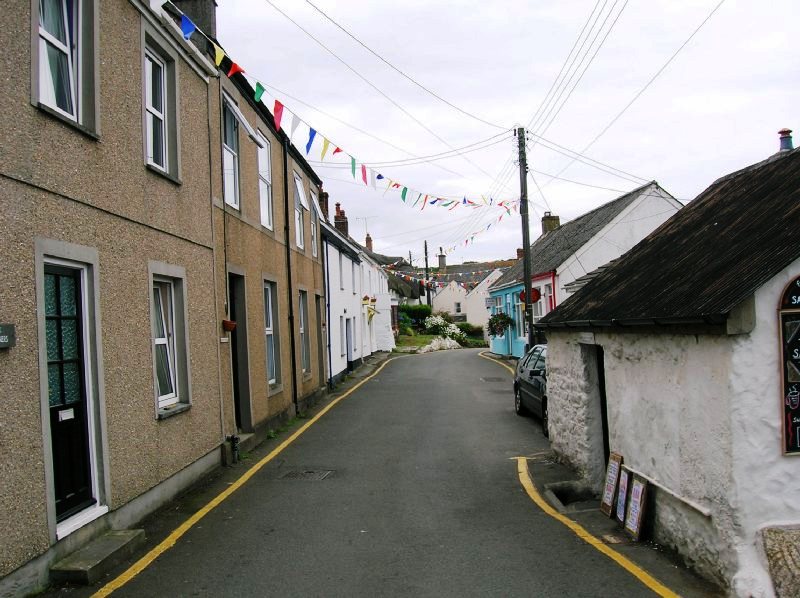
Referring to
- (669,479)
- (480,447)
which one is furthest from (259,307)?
(669,479)

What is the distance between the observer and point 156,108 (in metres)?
8.61

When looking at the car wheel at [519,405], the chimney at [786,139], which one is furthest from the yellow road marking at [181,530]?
the chimney at [786,139]

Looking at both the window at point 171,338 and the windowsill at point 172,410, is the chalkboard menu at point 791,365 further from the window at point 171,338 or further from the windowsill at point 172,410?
the window at point 171,338

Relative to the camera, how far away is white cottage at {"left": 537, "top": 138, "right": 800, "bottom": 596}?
5.23m

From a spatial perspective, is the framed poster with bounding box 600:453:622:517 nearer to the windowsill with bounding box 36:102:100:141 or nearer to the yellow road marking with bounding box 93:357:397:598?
the yellow road marking with bounding box 93:357:397:598

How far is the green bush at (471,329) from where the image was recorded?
6081 cm

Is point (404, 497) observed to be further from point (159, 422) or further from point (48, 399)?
point (48, 399)

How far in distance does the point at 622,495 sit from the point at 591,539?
0.74 metres

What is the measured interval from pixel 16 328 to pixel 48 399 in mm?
743

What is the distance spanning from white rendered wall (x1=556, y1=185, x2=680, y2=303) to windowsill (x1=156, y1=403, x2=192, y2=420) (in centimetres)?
1841

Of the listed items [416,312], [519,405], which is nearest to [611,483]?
[519,405]

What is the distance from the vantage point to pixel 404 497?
27.5ft

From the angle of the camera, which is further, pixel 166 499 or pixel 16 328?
pixel 166 499

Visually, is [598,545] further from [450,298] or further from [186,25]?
[450,298]
